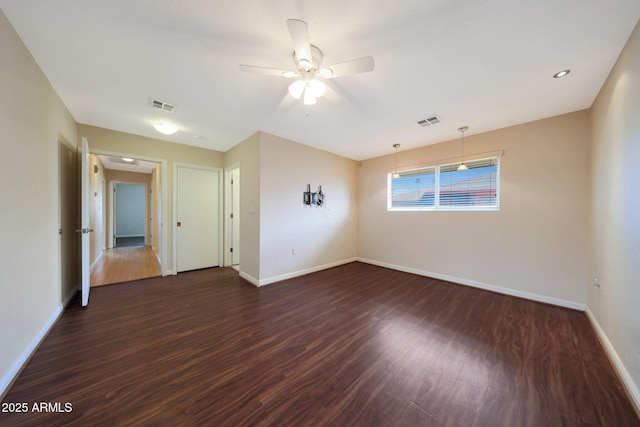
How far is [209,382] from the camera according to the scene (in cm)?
152

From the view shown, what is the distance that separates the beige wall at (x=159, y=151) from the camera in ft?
10.8

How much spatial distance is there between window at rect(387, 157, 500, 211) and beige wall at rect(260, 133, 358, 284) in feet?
3.73

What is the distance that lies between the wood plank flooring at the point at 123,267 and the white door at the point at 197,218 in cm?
66

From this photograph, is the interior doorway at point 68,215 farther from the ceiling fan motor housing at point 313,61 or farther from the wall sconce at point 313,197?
the wall sconce at point 313,197

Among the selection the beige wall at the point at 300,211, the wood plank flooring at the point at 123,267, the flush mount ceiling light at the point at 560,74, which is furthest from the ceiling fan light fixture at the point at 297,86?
the wood plank flooring at the point at 123,267

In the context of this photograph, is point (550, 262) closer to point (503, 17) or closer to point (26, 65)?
point (503, 17)

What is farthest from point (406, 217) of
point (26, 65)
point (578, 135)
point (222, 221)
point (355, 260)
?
point (26, 65)

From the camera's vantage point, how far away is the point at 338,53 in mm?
1760

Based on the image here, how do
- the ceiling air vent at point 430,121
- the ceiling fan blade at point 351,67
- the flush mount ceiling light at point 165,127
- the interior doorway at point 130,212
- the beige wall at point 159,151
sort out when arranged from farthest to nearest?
the interior doorway at point 130,212, the beige wall at point 159,151, the flush mount ceiling light at point 165,127, the ceiling air vent at point 430,121, the ceiling fan blade at point 351,67

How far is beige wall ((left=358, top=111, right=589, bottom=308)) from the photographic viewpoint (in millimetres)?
2676

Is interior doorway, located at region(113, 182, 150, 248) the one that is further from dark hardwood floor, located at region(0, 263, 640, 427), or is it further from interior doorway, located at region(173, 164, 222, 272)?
dark hardwood floor, located at region(0, 263, 640, 427)

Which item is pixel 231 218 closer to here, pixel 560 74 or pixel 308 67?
pixel 308 67

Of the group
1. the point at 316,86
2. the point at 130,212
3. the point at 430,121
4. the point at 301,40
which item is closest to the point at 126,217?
the point at 130,212

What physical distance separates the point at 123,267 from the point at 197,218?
1.92 meters
